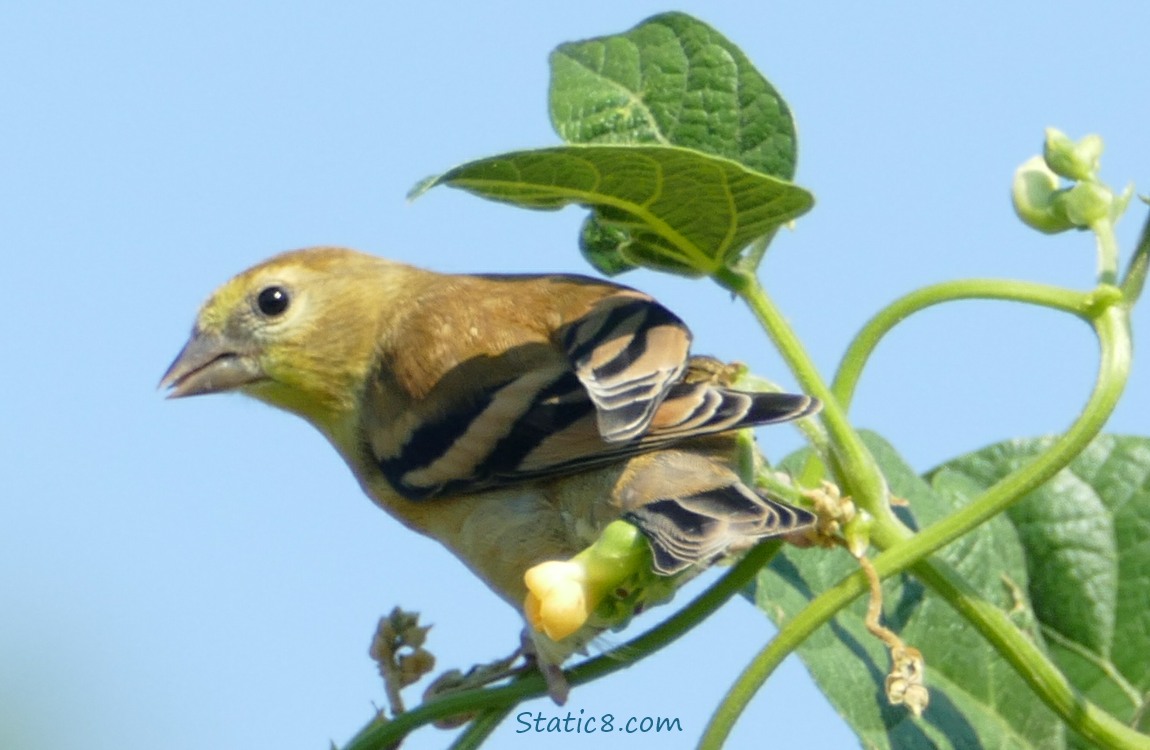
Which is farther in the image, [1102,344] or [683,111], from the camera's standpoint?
[683,111]

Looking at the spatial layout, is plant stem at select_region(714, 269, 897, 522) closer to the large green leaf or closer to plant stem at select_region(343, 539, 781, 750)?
plant stem at select_region(343, 539, 781, 750)

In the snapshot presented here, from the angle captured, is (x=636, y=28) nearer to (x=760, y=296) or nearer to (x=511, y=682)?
(x=760, y=296)

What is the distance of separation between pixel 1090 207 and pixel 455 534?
215 centimetres

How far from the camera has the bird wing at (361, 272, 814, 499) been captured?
3.48 meters

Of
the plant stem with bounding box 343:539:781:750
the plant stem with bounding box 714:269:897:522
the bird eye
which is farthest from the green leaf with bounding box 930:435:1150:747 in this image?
the bird eye

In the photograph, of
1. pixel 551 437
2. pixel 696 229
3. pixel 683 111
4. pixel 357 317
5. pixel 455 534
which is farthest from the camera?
pixel 357 317

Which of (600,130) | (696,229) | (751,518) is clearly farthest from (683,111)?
(751,518)

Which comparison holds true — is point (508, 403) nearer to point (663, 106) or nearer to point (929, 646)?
point (663, 106)

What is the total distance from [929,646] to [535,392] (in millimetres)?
1253

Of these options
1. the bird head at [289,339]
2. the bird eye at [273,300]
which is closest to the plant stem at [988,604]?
the bird head at [289,339]

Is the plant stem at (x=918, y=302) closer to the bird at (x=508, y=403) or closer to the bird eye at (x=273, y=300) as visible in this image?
the bird at (x=508, y=403)

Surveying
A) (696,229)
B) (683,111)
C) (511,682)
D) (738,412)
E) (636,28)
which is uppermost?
(636,28)

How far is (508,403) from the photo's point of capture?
169 inches

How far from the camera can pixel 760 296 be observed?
342 cm
